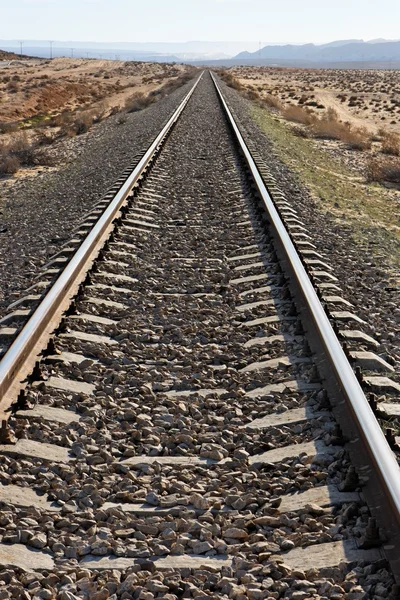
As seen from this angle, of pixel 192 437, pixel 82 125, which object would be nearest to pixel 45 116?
pixel 82 125

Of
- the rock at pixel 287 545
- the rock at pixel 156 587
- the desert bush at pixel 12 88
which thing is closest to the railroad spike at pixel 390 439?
the rock at pixel 287 545

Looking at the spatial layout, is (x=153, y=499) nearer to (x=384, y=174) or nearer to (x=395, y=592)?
(x=395, y=592)

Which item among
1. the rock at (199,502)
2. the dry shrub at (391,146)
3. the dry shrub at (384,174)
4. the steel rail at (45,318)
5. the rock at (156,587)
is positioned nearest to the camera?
the rock at (156,587)

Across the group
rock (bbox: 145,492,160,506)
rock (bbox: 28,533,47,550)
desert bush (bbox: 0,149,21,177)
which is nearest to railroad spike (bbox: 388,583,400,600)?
rock (bbox: 145,492,160,506)

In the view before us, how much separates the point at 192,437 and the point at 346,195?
11.1 metres

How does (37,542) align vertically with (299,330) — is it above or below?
below

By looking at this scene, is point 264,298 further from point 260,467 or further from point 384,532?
point 384,532

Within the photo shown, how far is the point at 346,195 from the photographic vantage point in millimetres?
15328

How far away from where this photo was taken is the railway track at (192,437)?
143 inches

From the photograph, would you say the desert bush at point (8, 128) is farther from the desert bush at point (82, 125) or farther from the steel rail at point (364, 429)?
the steel rail at point (364, 429)

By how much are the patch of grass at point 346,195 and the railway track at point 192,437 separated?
10.0 ft

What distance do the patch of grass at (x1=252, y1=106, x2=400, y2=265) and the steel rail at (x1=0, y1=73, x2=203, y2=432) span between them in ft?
11.4

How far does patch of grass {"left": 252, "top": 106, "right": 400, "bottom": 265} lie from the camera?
1162 centimetres

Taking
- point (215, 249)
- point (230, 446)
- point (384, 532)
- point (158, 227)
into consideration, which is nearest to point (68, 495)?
point (230, 446)
